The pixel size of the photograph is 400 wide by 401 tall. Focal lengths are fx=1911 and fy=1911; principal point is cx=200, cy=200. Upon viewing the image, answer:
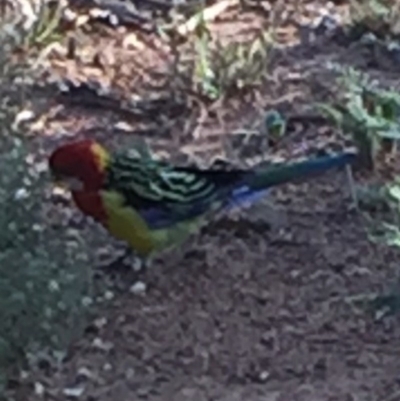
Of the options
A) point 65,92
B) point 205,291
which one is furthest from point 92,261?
point 65,92

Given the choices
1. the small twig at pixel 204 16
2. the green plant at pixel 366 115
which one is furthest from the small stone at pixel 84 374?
the small twig at pixel 204 16

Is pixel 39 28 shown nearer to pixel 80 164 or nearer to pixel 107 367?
pixel 80 164

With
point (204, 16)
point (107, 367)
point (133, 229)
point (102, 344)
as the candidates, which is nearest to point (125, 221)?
point (133, 229)

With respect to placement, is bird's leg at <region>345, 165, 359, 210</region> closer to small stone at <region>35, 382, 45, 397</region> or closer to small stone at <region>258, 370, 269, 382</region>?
small stone at <region>258, 370, 269, 382</region>

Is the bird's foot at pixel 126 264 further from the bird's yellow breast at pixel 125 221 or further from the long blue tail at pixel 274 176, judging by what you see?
the long blue tail at pixel 274 176

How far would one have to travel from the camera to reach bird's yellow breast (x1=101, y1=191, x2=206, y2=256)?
566 centimetres

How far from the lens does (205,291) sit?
564 centimetres

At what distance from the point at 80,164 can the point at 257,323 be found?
70 centimetres

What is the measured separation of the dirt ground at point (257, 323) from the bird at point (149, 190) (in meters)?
0.16

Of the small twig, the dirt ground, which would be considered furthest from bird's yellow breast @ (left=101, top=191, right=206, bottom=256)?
the small twig

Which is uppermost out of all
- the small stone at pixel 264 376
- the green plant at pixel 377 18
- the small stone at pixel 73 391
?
the small stone at pixel 73 391

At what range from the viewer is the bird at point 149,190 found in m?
5.64

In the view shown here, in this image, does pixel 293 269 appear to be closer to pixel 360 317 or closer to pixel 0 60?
pixel 360 317

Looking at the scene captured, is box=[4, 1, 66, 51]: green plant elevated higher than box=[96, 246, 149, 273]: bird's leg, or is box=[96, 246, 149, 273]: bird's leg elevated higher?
box=[4, 1, 66, 51]: green plant
